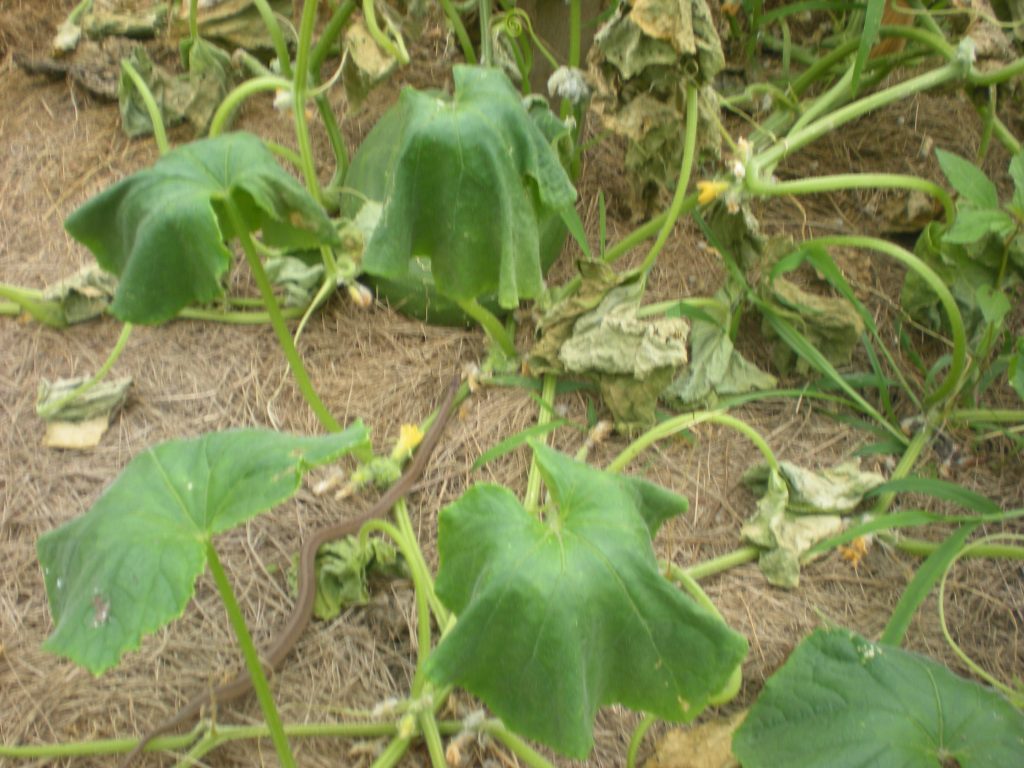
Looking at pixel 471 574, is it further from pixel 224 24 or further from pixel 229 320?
pixel 224 24

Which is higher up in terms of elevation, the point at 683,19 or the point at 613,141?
the point at 683,19

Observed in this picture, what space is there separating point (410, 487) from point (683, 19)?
3.56 ft

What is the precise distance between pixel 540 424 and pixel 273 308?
60cm

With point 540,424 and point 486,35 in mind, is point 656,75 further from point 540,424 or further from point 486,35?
point 540,424

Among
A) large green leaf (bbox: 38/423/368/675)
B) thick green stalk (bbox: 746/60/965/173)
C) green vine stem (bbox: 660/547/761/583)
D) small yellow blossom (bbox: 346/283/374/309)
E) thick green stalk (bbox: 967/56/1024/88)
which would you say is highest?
thick green stalk (bbox: 967/56/1024/88)

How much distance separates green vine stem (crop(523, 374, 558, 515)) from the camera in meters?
1.73

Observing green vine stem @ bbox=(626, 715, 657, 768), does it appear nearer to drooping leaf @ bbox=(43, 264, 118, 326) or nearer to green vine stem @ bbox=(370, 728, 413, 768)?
green vine stem @ bbox=(370, 728, 413, 768)

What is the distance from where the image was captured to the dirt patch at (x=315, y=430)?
1.52 metres

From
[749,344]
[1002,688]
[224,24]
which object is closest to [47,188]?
[224,24]

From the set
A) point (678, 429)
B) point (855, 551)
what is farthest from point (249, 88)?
point (855, 551)

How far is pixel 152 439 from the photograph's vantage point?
188 centimetres

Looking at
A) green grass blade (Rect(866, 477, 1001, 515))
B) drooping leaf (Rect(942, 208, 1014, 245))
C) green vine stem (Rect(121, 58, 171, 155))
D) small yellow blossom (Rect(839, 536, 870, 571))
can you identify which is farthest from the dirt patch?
drooping leaf (Rect(942, 208, 1014, 245))

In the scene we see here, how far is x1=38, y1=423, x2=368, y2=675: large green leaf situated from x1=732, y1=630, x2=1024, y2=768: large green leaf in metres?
0.72

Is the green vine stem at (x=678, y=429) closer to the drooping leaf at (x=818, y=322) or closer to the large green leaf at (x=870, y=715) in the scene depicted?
the drooping leaf at (x=818, y=322)
